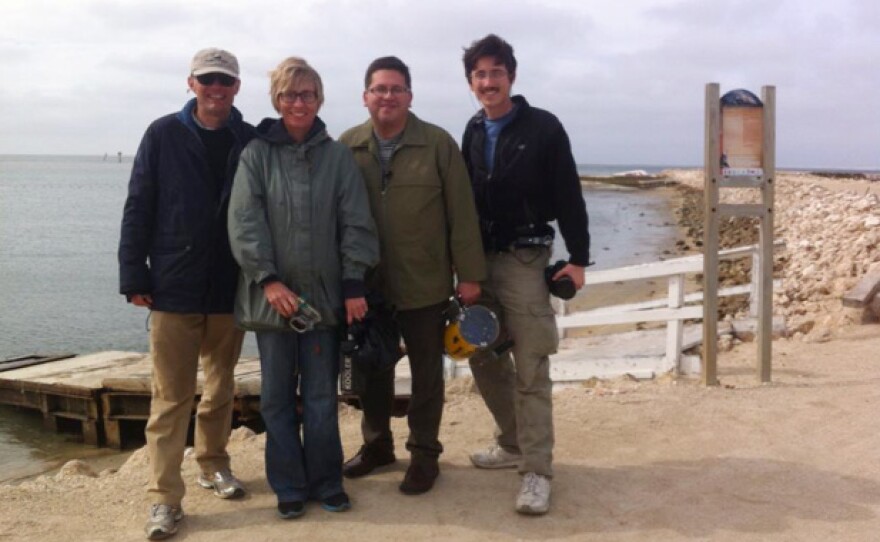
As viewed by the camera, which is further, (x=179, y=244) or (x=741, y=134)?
(x=741, y=134)

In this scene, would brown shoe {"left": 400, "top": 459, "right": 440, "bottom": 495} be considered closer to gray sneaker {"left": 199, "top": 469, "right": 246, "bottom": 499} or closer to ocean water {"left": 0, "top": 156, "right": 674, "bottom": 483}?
gray sneaker {"left": 199, "top": 469, "right": 246, "bottom": 499}

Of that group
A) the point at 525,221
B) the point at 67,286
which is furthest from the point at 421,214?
the point at 67,286

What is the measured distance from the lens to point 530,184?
4.50m

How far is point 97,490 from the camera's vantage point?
5027mm

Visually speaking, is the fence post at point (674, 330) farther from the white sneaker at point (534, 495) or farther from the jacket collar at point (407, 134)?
the jacket collar at point (407, 134)

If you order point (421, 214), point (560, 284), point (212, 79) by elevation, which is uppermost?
point (212, 79)

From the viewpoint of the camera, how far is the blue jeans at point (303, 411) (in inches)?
171

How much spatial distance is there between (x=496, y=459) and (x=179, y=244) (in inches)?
86.0

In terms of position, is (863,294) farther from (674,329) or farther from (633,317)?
(633,317)

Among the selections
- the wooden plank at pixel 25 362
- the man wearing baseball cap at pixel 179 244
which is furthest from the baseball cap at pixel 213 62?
the wooden plank at pixel 25 362

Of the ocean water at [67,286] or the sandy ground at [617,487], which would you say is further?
the ocean water at [67,286]

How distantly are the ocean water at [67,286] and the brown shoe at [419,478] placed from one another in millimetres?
6440

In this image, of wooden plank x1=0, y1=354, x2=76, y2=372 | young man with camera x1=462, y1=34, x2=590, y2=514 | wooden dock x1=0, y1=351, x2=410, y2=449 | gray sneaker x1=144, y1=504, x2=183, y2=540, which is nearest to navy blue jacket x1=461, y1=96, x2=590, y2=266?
young man with camera x1=462, y1=34, x2=590, y2=514

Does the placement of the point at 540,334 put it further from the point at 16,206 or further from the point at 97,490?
the point at 16,206
